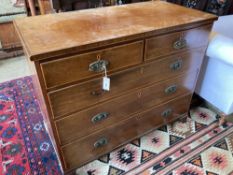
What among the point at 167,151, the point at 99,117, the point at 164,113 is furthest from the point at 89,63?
the point at 167,151

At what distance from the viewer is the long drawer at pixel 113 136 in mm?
1125

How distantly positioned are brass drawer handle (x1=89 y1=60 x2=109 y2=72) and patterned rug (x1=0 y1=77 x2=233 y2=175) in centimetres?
74

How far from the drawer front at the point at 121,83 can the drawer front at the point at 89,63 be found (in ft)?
0.16

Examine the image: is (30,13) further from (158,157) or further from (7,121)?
(158,157)

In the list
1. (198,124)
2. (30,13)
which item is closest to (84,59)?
(198,124)

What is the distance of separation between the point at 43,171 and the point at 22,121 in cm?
56

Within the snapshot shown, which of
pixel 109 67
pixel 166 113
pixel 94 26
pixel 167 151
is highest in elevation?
pixel 94 26

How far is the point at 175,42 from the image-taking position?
111 centimetres

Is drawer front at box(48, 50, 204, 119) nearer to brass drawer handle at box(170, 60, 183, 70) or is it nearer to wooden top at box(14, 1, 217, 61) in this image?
brass drawer handle at box(170, 60, 183, 70)

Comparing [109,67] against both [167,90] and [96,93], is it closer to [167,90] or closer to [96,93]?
[96,93]

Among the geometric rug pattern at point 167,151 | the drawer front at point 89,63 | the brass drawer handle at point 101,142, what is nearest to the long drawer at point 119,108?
the brass drawer handle at point 101,142

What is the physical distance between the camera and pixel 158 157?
1382mm

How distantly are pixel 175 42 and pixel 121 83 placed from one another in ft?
1.28

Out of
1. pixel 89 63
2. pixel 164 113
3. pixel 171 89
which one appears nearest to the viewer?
pixel 89 63
